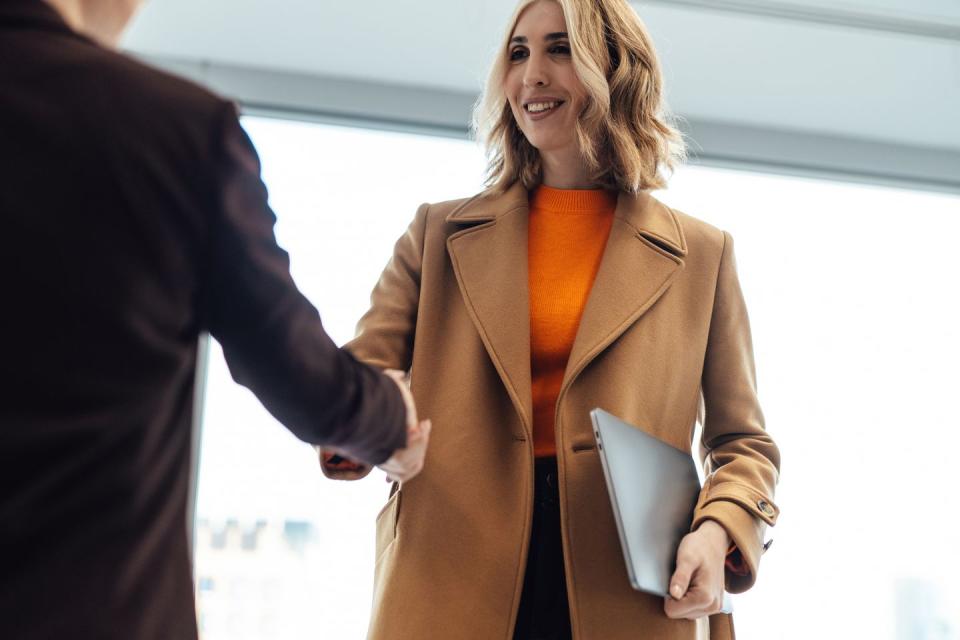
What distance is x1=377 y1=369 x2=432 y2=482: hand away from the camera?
1.19m

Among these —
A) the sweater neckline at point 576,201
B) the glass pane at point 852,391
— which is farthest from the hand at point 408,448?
the glass pane at point 852,391

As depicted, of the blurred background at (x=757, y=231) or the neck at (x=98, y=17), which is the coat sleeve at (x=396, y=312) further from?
the blurred background at (x=757, y=231)

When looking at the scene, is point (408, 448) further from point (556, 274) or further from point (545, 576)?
point (556, 274)

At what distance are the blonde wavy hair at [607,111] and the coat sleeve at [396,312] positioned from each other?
0.19 m

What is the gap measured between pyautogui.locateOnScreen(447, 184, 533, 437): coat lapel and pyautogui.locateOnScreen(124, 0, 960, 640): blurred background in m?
1.30

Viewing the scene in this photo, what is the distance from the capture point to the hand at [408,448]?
1.19 metres

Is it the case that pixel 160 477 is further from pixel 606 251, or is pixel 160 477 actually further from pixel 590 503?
pixel 606 251

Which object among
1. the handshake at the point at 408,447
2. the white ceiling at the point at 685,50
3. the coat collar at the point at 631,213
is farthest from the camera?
the white ceiling at the point at 685,50

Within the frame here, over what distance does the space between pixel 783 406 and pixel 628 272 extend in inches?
77.4

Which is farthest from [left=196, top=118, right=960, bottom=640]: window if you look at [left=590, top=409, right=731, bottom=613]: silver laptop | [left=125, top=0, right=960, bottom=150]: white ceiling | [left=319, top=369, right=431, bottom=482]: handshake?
[left=319, top=369, right=431, bottom=482]: handshake

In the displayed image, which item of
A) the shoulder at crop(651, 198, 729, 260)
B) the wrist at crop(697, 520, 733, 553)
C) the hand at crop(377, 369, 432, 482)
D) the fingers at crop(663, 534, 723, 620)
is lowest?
the fingers at crop(663, 534, 723, 620)

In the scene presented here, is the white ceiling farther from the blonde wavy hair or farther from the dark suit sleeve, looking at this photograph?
the dark suit sleeve

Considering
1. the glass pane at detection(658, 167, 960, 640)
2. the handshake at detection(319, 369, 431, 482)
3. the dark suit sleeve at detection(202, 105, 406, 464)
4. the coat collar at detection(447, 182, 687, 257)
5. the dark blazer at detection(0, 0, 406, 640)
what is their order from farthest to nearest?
the glass pane at detection(658, 167, 960, 640)
the coat collar at detection(447, 182, 687, 257)
the handshake at detection(319, 369, 431, 482)
the dark suit sleeve at detection(202, 105, 406, 464)
the dark blazer at detection(0, 0, 406, 640)

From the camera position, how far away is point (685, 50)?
10.3ft
